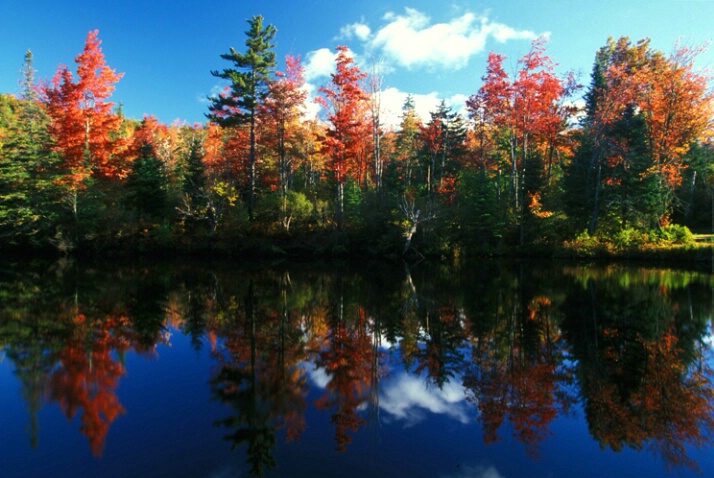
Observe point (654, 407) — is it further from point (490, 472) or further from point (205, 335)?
point (205, 335)

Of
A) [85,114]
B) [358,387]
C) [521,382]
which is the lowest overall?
[358,387]

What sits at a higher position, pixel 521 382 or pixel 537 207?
pixel 537 207

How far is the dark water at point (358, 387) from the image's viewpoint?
4.79 meters

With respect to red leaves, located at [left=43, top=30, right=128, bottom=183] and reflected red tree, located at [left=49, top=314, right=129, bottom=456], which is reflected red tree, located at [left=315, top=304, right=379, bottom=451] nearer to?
reflected red tree, located at [left=49, top=314, right=129, bottom=456]

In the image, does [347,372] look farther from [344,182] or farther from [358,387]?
[344,182]

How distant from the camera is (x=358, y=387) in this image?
6789 mm

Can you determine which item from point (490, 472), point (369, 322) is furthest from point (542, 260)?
point (490, 472)

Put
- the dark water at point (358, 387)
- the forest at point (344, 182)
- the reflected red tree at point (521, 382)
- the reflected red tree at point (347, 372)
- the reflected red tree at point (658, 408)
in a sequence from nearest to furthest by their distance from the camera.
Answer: the dark water at point (358, 387) → the reflected red tree at point (658, 408) → the reflected red tree at point (521, 382) → the reflected red tree at point (347, 372) → the forest at point (344, 182)

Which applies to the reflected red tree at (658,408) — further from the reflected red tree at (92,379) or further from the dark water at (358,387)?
the reflected red tree at (92,379)

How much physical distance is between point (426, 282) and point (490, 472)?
44.7ft

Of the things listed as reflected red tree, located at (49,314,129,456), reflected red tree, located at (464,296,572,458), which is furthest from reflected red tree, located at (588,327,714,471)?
reflected red tree, located at (49,314,129,456)

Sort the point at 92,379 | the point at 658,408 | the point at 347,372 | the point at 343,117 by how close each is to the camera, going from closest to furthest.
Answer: the point at 658,408, the point at 92,379, the point at 347,372, the point at 343,117

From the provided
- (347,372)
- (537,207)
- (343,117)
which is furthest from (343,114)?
(347,372)

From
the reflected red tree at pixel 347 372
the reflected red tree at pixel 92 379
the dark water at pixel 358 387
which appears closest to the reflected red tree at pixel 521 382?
the dark water at pixel 358 387
